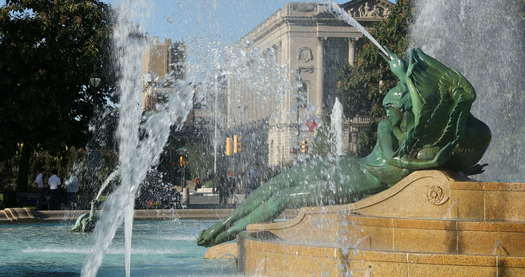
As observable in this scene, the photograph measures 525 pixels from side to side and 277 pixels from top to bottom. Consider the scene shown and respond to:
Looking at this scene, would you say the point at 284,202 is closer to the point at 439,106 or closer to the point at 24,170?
the point at 439,106

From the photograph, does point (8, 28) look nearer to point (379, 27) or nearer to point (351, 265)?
point (379, 27)

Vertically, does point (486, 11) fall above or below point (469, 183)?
above

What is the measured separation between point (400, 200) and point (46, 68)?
21.8 meters

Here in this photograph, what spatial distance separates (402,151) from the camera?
425 inches

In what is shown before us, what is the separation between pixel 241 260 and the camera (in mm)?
10867

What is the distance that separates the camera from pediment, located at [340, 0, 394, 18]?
82.5 metres

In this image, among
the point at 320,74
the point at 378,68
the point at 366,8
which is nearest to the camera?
the point at 378,68

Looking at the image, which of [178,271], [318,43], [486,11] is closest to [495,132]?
[486,11]

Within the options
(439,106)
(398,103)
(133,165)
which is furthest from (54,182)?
(439,106)

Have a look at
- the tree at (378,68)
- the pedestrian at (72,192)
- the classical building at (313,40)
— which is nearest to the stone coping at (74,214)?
the pedestrian at (72,192)

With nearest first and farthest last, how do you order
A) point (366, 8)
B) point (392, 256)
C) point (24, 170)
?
point (392, 256) < point (24, 170) < point (366, 8)

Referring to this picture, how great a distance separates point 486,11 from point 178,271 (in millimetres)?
17998

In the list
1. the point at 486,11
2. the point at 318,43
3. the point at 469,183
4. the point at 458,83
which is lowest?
the point at 469,183

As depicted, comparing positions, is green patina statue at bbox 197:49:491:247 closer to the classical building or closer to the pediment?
the classical building
